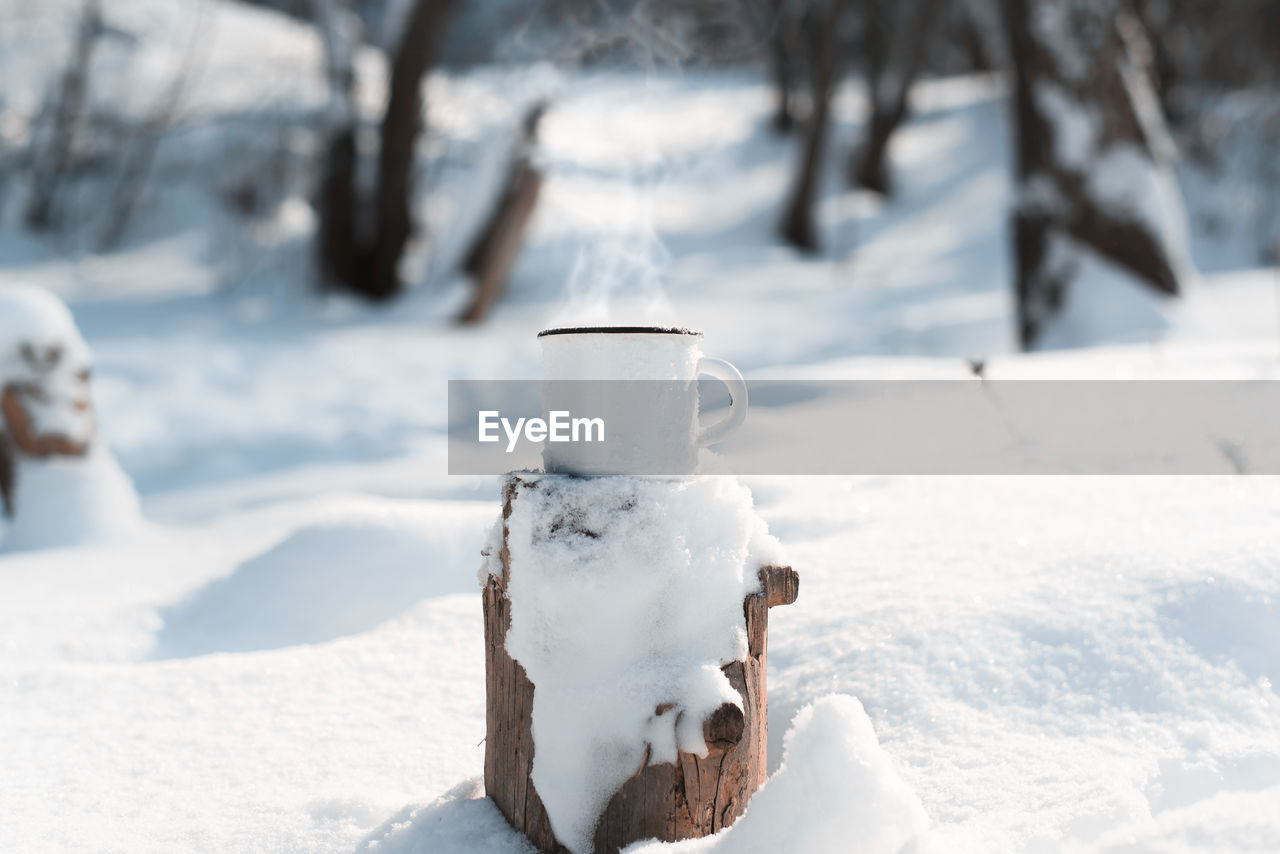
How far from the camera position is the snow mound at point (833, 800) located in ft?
3.43

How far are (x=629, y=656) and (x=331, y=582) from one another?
1.42 m

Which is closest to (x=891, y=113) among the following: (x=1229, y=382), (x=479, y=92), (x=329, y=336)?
(x=479, y=92)

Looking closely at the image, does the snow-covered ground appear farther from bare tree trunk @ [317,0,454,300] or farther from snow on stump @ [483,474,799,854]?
bare tree trunk @ [317,0,454,300]

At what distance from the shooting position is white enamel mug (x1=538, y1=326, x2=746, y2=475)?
1218 millimetres

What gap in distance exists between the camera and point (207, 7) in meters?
10.1

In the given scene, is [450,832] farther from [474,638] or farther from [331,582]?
[331,582]

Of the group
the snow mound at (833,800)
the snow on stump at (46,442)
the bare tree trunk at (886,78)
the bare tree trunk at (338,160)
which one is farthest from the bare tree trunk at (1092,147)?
the bare tree trunk at (886,78)

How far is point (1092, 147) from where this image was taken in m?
4.44

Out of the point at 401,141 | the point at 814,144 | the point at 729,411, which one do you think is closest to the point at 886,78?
the point at 814,144

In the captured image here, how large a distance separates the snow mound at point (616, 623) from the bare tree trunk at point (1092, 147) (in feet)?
13.0

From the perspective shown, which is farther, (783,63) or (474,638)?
(783,63)

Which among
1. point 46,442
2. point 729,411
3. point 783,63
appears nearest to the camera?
point 729,411

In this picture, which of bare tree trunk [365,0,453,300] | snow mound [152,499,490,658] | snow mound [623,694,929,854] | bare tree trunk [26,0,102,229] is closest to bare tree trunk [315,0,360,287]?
bare tree trunk [365,0,453,300]

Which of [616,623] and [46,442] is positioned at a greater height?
[616,623]
